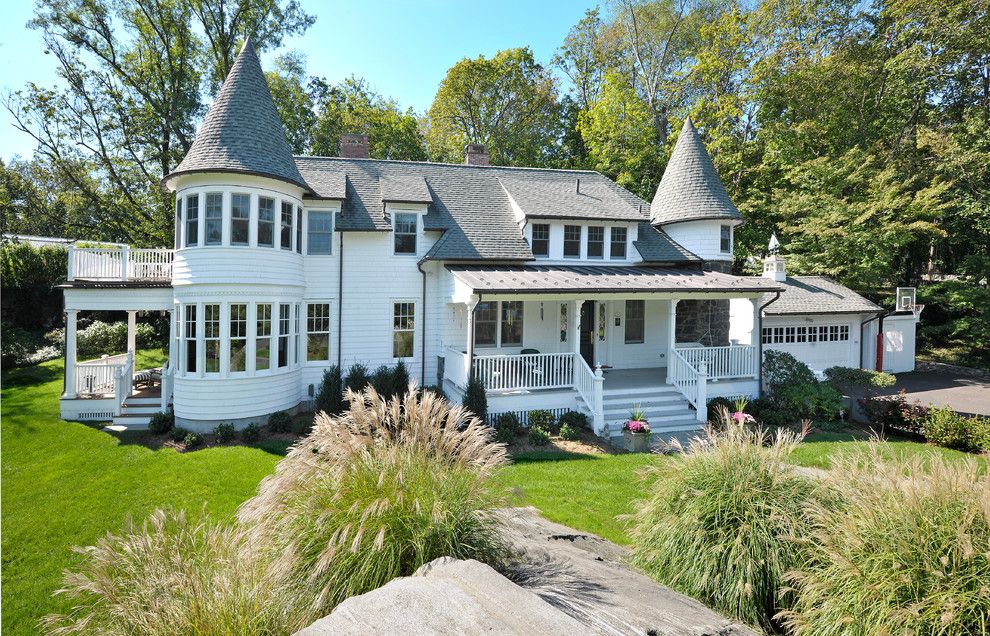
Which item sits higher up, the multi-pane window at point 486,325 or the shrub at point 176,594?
the multi-pane window at point 486,325

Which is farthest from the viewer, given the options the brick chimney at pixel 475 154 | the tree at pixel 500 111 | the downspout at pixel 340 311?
the tree at pixel 500 111

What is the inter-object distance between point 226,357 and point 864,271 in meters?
25.1

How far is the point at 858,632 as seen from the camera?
3.16m

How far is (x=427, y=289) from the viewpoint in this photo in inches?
576

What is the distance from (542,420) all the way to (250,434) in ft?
23.8

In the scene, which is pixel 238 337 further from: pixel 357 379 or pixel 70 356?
pixel 70 356

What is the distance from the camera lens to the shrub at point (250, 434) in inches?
441

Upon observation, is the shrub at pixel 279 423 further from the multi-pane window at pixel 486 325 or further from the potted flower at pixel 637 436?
the potted flower at pixel 637 436

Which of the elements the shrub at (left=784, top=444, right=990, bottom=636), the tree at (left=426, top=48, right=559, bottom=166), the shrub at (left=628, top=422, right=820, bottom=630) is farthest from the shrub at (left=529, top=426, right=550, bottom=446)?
the tree at (left=426, top=48, right=559, bottom=166)

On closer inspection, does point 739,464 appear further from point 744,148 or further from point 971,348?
point 971,348

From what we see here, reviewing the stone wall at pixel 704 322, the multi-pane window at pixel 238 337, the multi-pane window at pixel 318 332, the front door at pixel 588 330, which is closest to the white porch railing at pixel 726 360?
the stone wall at pixel 704 322

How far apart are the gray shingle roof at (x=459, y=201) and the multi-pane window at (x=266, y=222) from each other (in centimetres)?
178

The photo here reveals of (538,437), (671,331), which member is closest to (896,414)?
(671,331)

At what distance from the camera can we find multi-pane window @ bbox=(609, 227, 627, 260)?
15922 mm
